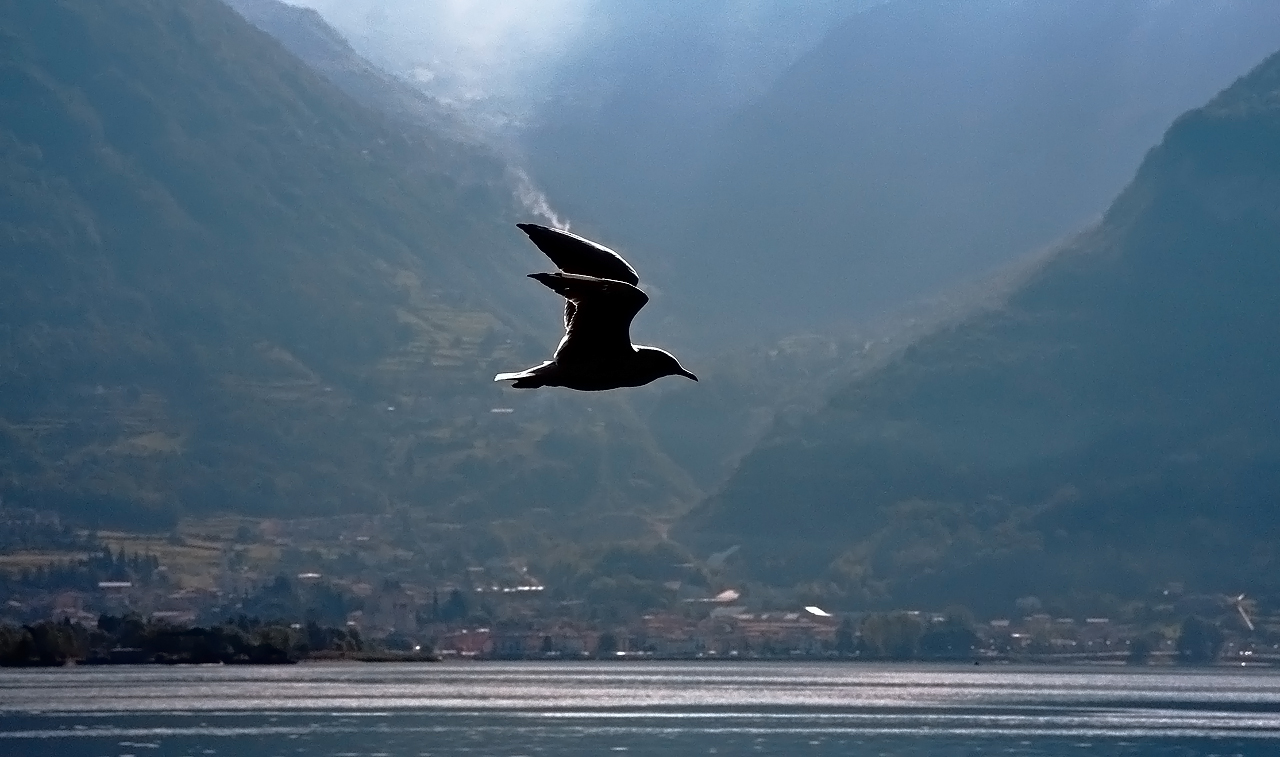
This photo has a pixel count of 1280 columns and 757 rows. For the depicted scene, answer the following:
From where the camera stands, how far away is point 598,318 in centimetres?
2788

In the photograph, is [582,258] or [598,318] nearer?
[598,318]

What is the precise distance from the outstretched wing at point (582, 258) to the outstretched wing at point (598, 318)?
487mm

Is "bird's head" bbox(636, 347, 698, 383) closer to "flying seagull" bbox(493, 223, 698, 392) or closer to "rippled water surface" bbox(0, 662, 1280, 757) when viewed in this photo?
"flying seagull" bbox(493, 223, 698, 392)

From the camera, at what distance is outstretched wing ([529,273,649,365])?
27234 millimetres

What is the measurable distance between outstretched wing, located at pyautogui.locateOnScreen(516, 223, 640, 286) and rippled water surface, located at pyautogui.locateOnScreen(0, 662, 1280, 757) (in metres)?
59.7

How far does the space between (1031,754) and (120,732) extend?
3942cm

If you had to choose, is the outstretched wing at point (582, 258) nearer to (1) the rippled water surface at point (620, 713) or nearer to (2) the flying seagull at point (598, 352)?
(2) the flying seagull at point (598, 352)

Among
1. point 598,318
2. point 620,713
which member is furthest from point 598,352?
point 620,713

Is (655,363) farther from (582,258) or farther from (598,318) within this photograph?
(582,258)

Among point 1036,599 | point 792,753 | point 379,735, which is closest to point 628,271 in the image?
point 792,753

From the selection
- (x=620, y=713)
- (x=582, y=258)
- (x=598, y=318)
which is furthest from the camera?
(x=620, y=713)

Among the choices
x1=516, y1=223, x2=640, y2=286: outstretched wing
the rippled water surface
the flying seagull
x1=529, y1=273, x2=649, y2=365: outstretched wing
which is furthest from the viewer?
the rippled water surface

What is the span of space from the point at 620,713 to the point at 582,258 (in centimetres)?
9062

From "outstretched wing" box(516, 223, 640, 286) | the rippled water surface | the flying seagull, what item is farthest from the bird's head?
the rippled water surface
